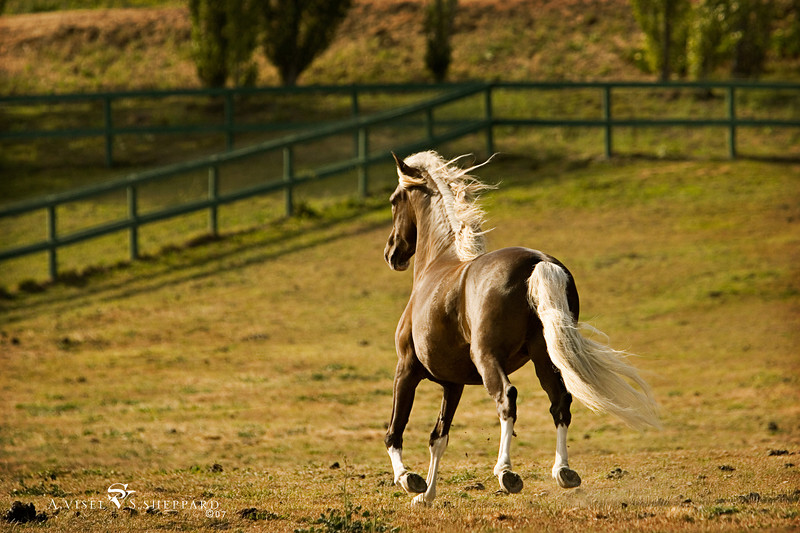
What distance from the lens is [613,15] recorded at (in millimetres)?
30500

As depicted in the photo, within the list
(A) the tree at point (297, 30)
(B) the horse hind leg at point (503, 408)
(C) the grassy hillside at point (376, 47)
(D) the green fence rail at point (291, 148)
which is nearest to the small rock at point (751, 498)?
(B) the horse hind leg at point (503, 408)

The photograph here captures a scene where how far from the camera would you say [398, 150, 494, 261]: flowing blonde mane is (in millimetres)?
6496

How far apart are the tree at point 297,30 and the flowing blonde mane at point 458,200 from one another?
20408mm

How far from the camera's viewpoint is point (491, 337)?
5.58m

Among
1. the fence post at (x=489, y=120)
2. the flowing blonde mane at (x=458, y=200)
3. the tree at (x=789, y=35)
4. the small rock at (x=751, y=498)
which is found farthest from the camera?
the tree at (x=789, y=35)

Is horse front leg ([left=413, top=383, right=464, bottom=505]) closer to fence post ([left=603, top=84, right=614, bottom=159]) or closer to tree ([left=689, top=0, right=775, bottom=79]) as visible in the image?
fence post ([left=603, top=84, right=614, bottom=159])

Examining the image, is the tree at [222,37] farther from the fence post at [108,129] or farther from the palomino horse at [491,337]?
the palomino horse at [491,337]

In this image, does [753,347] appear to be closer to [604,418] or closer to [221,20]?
[604,418]

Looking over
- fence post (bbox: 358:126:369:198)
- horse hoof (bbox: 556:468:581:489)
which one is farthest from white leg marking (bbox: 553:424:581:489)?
fence post (bbox: 358:126:369:198)

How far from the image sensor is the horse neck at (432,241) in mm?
6621

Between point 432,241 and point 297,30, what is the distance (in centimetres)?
2116

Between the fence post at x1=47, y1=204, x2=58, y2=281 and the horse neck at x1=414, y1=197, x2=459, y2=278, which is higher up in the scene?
the horse neck at x1=414, y1=197, x2=459, y2=278

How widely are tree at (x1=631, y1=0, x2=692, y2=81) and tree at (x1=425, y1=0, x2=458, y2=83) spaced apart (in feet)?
17.7

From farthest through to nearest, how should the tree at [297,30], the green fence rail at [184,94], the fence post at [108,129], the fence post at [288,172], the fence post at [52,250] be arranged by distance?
the tree at [297,30]
the fence post at [108,129]
the green fence rail at [184,94]
the fence post at [288,172]
the fence post at [52,250]
